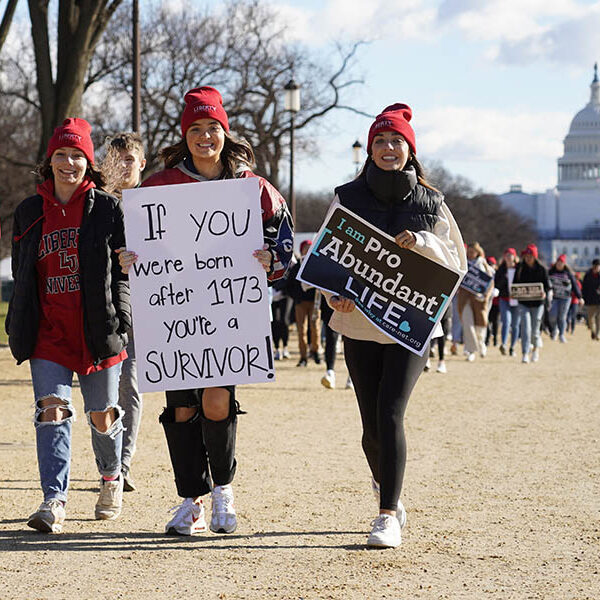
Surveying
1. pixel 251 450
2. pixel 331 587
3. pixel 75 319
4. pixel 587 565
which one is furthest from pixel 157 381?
pixel 251 450

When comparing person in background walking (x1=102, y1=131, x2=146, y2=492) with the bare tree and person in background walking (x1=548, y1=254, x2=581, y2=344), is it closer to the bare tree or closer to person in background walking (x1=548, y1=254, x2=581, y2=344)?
the bare tree

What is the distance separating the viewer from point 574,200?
168625 millimetres

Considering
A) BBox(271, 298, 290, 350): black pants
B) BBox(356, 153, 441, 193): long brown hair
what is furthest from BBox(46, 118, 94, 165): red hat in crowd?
BBox(271, 298, 290, 350): black pants

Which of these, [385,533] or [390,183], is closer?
[385,533]

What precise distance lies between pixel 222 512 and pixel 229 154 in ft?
5.43

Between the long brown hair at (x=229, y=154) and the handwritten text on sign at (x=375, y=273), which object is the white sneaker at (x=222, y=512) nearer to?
the handwritten text on sign at (x=375, y=273)

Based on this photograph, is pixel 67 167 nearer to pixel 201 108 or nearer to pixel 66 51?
pixel 201 108

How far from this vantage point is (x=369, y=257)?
5980 millimetres

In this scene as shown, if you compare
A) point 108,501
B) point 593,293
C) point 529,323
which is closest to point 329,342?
point 529,323

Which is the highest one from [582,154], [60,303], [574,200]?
[582,154]

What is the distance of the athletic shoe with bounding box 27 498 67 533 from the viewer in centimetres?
584

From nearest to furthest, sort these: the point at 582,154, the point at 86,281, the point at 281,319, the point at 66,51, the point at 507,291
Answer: the point at 86,281
the point at 66,51
the point at 281,319
the point at 507,291
the point at 582,154

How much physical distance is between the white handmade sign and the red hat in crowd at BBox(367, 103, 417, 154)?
62cm

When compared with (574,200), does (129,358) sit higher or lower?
lower
